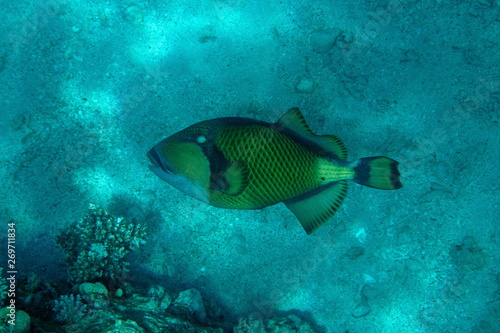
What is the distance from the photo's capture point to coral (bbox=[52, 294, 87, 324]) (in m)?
2.80

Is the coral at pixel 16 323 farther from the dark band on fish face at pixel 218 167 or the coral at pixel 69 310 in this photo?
the dark band on fish face at pixel 218 167

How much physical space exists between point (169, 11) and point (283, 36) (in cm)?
142

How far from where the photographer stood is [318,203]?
2396 mm

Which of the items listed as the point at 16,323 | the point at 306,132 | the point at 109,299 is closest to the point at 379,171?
the point at 306,132

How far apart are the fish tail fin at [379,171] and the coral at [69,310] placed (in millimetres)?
2802

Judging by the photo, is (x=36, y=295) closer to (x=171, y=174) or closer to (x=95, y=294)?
Answer: (x=95, y=294)

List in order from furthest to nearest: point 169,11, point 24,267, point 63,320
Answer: point 169,11
point 24,267
point 63,320

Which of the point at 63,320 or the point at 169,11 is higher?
the point at 169,11

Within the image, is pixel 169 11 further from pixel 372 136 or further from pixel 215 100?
pixel 372 136

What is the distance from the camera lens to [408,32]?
3441 mm

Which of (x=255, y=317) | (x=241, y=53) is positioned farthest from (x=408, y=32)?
(x=255, y=317)

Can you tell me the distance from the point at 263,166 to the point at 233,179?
0.24 meters

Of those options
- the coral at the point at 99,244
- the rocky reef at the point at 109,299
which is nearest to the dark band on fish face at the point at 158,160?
the rocky reef at the point at 109,299

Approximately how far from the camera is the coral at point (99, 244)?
3.25 metres
